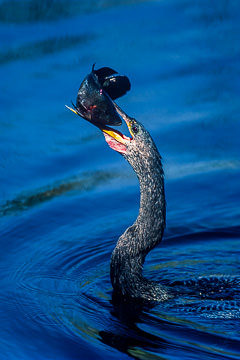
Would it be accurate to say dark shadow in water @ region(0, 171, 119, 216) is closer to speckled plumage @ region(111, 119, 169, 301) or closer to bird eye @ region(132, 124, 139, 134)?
speckled plumage @ region(111, 119, 169, 301)

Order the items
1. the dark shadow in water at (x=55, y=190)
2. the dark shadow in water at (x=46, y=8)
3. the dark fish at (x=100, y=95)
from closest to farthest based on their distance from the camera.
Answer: the dark fish at (x=100, y=95)
the dark shadow in water at (x=55, y=190)
the dark shadow in water at (x=46, y=8)

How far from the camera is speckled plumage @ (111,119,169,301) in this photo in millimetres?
5512

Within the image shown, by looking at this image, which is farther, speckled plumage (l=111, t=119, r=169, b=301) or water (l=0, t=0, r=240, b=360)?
speckled plumage (l=111, t=119, r=169, b=301)

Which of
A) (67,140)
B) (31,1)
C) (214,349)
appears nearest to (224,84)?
(67,140)

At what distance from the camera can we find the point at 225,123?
372 inches

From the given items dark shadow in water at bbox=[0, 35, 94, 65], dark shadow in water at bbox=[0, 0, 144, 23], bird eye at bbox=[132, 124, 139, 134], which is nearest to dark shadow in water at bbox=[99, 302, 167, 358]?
bird eye at bbox=[132, 124, 139, 134]

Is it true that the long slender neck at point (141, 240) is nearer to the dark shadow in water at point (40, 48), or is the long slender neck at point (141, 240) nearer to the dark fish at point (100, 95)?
the dark fish at point (100, 95)

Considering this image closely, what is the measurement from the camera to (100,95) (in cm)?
523

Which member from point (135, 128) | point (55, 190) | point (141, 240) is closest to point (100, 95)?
point (135, 128)

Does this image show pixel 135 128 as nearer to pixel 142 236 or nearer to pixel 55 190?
pixel 142 236

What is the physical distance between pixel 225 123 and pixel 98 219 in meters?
3.04

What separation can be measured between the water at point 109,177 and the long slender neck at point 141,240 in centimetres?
18

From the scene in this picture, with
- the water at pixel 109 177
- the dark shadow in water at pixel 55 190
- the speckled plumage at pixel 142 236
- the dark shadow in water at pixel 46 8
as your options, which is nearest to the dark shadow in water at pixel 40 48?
the water at pixel 109 177

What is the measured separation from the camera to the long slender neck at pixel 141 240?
18.2 feet
